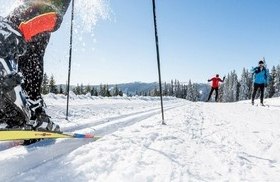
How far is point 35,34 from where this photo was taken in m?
3.10

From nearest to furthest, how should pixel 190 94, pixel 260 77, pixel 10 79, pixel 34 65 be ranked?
pixel 10 79 → pixel 34 65 → pixel 260 77 → pixel 190 94

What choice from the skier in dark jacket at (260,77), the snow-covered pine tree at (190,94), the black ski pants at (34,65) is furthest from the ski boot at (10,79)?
the snow-covered pine tree at (190,94)

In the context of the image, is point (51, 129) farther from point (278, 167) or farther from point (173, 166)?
point (278, 167)

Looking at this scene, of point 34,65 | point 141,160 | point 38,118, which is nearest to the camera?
point 141,160

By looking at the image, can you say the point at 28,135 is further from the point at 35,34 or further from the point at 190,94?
the point at 190,94

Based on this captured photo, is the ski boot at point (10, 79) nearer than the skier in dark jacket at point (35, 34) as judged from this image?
Yes

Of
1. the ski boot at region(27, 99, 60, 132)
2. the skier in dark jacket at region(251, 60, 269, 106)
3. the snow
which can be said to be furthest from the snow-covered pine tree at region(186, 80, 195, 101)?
the ski boot at region(27, 99, 60, 132)

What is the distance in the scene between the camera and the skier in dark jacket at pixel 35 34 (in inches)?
111

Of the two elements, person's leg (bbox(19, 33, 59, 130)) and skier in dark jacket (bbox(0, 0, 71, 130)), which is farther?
person's leg (bbox(19, 33, 59, 130))

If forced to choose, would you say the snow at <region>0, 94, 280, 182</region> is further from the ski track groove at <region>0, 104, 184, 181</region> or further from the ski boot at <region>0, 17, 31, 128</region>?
the ski boot at <region>0, 17, 31, 128</region>

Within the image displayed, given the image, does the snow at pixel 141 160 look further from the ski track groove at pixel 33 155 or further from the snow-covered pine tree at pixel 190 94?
the snow-covered pine tree at pixel 190 94

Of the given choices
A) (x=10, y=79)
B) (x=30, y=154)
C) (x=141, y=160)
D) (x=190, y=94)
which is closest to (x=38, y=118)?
(x=30, y=154)

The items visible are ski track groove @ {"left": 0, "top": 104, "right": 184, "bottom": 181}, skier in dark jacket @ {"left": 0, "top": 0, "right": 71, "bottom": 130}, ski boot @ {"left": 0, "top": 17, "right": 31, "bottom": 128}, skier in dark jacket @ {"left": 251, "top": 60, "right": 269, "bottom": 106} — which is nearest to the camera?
ski track groove @ {"left": 0, "top": 104, "right": 184, "bottom": 181}

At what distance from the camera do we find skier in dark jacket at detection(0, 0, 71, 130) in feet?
9.29
